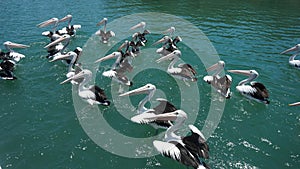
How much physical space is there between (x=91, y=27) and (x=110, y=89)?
337 inches

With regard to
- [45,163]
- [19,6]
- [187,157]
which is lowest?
[45,163]

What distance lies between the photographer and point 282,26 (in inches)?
727

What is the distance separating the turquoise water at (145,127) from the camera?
6.72m

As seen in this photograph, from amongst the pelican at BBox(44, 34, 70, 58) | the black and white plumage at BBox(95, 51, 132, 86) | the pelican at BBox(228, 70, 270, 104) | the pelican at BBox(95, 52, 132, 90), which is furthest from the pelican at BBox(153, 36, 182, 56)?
the pelican at BBox(44, 34, 70, 58)

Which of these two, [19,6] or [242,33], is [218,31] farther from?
[19,6]

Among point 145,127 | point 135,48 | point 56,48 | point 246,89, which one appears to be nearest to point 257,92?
point 246,89

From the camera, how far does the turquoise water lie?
6.72 m

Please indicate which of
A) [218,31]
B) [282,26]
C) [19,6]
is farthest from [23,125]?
[282,26]

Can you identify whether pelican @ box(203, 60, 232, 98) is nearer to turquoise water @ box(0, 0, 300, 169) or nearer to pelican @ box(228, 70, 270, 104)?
turquoise water @ box(0, 0, 300, 169)

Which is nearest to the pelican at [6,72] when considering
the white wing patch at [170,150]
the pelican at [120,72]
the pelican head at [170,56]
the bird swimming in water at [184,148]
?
the pelican at [120,72]

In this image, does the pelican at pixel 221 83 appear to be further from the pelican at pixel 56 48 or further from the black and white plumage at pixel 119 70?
the pelican at pixel 56 48

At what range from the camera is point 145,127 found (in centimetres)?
796

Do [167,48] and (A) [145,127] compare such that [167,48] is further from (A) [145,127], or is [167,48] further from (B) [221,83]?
(A) [145,127]

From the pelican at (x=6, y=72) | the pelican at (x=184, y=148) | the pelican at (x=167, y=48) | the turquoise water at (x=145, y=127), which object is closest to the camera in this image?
the pelican at (x=184, y=148)
